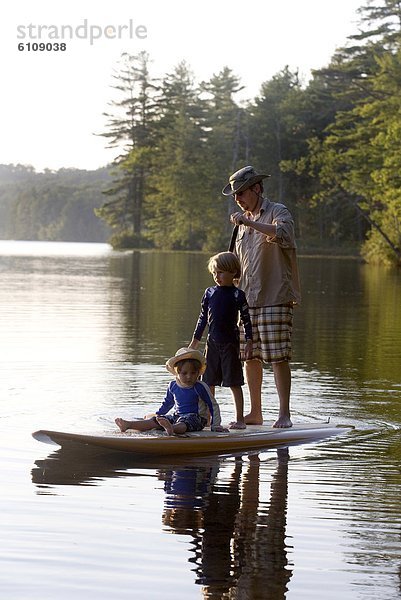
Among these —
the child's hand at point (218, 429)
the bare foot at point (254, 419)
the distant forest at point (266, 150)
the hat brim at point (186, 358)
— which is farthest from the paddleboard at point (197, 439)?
the distant forest at point (266, 150)

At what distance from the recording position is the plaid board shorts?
8109 mm

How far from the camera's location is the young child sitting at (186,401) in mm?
7430

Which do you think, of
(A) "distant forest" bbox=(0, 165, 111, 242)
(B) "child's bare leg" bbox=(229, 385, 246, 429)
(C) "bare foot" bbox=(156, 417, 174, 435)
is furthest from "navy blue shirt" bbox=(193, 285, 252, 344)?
(A) "distant forest" bbox=(0, 165, 111, 242)

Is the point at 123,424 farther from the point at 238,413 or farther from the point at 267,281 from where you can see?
the point at 267,281

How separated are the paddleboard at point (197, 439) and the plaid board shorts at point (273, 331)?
0.49 m

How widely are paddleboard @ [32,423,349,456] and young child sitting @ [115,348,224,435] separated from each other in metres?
0.06

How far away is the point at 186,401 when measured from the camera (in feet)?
24.7

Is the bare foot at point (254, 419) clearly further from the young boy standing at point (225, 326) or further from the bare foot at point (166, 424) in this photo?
the bare foot at point (166, 424)

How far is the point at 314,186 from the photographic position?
229 ft

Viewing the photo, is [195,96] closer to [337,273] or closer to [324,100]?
[324,100]

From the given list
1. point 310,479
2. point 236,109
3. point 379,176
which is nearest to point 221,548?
point 310,479

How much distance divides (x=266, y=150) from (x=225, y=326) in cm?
6492

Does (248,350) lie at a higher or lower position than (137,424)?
higher

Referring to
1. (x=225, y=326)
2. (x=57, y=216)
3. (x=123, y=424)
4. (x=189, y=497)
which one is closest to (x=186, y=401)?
(x=123, y=424)
